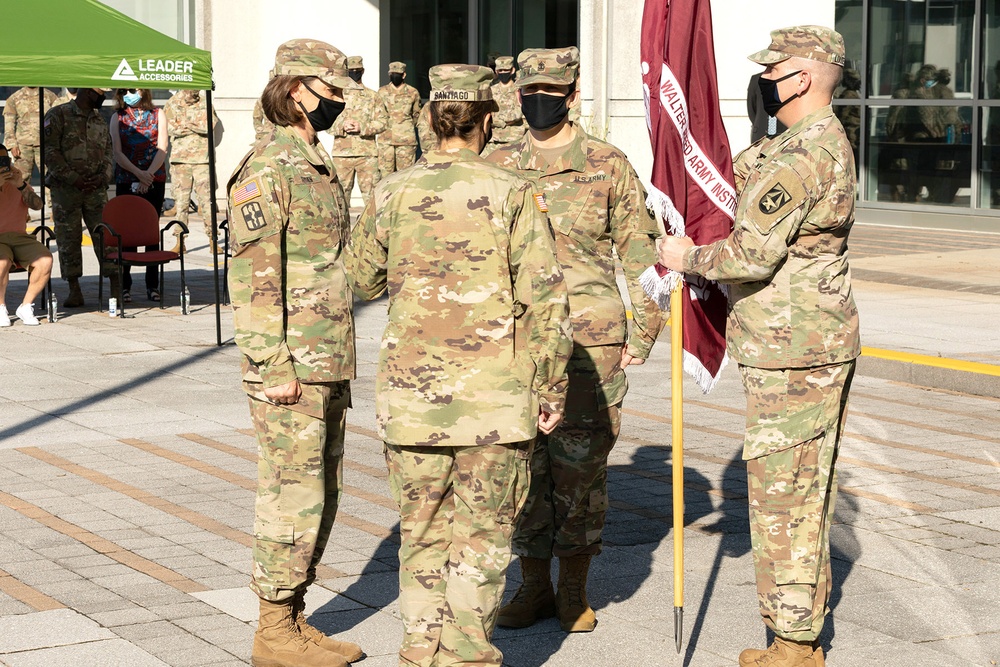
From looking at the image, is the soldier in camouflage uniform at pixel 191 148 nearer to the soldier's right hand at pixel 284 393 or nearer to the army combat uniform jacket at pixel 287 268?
the army combat uniform jacket at pixel 287 268

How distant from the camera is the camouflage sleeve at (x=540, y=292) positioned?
4.66 m

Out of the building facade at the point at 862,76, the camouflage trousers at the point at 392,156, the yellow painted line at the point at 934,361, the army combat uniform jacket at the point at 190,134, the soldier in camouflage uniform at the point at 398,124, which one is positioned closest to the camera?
the yellow painted line at the point at 934,361

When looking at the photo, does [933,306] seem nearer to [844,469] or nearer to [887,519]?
[844,469]

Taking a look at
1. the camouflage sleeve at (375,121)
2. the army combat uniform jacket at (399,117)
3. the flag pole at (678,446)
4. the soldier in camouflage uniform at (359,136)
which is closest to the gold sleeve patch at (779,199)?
the flag pole at (678,446)

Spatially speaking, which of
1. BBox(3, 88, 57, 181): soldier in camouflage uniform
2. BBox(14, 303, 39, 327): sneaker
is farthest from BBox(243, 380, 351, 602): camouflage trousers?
BBox(3, 88, 57, 181): soldier in camouflage uniform

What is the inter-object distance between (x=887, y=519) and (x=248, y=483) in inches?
128

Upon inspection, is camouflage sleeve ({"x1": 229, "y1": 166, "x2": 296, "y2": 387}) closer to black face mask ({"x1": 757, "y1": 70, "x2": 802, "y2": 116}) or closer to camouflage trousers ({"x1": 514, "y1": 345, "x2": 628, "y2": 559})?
camouflage trousers ({"x1": 514, "y1": 345, "x2": 628, "y2": 559})

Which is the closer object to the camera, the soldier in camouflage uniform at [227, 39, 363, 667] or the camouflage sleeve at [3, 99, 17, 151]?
the soldier in camouflage uniform at [227, 39, 363, 667]

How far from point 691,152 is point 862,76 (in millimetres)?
18057

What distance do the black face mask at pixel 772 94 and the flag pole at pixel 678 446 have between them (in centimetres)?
73

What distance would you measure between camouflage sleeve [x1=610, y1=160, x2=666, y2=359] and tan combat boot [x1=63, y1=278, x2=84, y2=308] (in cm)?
1008

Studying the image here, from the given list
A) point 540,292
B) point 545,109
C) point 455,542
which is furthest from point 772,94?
point 455,542

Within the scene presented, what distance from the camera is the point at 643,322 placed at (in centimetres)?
593

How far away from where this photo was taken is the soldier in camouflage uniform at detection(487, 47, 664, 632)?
5844 millimetres
